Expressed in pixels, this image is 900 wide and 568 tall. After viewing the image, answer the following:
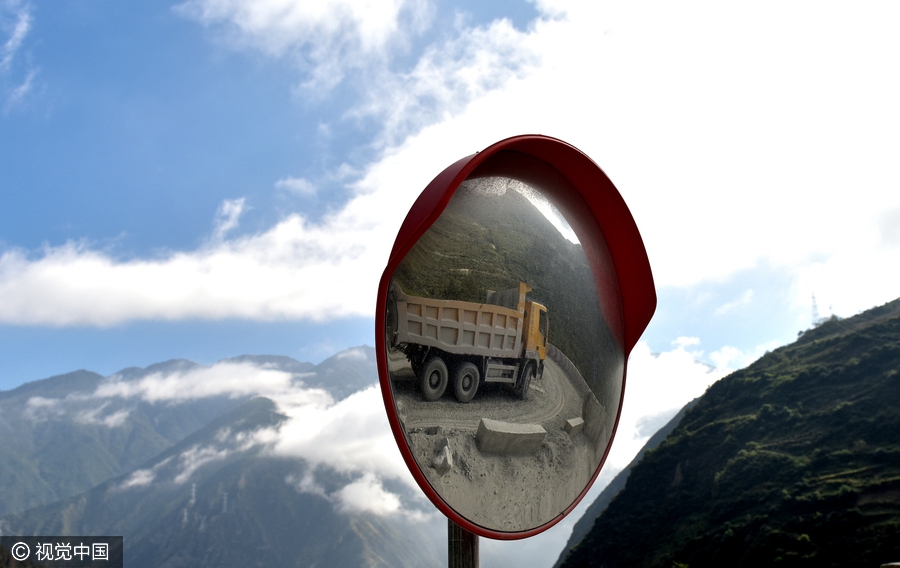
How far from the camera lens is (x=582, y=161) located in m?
3.20

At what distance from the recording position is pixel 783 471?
31.8 metres

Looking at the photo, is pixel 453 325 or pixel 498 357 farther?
pixel 498 357

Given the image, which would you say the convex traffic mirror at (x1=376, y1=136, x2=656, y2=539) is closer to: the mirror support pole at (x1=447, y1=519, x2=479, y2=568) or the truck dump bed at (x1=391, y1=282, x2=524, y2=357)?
the truck dump bed at (x1=391, y1=282, x2=524, y2=357)

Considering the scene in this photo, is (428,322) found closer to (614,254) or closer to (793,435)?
Answer: (614,254)

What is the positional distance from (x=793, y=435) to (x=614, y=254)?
37.4m

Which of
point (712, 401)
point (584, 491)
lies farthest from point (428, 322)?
point (712, 401)

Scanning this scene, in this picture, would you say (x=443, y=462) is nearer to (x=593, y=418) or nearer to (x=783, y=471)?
(x=593, y=418)

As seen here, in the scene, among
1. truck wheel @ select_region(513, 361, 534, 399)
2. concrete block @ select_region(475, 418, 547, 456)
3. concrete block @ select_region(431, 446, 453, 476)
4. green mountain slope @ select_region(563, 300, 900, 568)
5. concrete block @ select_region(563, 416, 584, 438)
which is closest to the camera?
concrete block @ select_region(431, 446, 453, 476)

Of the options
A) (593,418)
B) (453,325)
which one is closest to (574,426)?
(593,418)

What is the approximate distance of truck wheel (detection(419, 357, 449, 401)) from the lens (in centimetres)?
252

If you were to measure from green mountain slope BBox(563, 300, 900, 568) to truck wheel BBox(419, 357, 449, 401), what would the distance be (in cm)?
2947

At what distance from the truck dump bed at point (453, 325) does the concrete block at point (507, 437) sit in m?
0.33

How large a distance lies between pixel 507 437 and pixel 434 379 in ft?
1.47

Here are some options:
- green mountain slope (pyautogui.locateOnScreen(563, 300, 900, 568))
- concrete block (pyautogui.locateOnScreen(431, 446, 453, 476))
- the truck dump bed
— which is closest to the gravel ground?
concrete block (pyautogui.locateOnScreen(431, 446, 453, 476))
